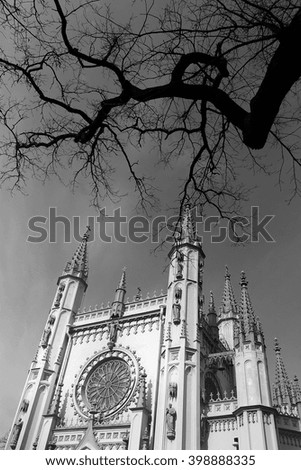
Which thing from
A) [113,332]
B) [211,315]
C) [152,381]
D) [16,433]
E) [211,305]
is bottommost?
[16,433]

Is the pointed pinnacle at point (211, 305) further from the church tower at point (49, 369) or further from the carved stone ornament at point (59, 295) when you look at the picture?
the carved stone ornament at point (59, 295)

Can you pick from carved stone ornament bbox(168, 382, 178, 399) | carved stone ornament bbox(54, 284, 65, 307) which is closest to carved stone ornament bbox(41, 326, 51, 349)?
carved stone ornament bbox(54, 284, 65, 307)

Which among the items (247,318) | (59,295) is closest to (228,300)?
(247,318)

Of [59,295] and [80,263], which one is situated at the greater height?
[80,263]

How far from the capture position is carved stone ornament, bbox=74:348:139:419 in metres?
21.1

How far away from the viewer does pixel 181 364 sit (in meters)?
19.6

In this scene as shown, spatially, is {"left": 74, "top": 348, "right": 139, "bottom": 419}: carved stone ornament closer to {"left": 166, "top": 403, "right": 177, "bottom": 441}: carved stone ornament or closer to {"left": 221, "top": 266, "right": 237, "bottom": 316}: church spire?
{"left": 166, "top": 403, "right": 177, "bottom": 441}: carved stone ornament

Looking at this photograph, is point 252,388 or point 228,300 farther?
point 228,300

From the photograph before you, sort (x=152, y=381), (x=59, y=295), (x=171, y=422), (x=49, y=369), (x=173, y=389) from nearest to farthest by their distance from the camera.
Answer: (x=171, y=422) < (x=173, y=389) < (x=152, y=381) < (x=49, y=369) < (x=59, y=295)

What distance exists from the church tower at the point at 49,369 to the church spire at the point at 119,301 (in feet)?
12.3

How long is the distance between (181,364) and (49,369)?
31.4 feet

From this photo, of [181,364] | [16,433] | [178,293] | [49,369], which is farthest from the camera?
[49,369]

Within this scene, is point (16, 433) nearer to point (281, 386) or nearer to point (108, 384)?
point (108, 384)

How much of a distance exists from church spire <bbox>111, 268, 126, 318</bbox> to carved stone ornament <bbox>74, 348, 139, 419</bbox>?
2.61 m
